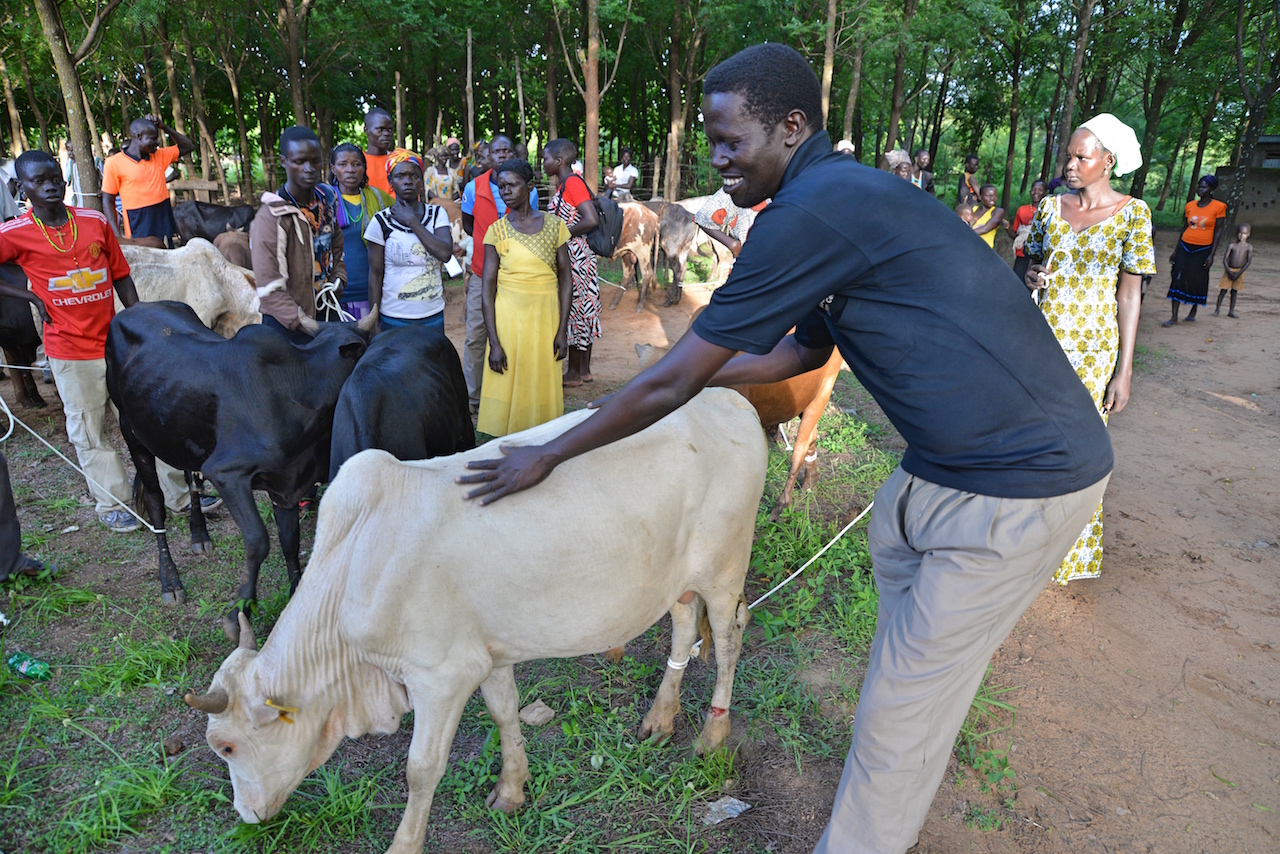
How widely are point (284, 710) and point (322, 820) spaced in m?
0.68

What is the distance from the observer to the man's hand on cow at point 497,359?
516 cm

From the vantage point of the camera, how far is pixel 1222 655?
388 cm

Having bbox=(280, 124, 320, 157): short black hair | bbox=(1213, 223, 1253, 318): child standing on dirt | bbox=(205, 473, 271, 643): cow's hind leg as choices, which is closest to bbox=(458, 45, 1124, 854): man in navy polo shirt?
bbox=(205, 473, 271, 643): cow's hind leg

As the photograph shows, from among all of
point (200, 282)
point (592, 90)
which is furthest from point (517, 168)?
point (592, 90)

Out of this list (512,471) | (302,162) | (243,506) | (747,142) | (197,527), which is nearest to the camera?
(747,142)

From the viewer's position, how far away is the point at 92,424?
4.63 m

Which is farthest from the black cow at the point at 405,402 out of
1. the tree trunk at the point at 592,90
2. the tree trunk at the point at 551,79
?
the tree trunk at the point at 551,79

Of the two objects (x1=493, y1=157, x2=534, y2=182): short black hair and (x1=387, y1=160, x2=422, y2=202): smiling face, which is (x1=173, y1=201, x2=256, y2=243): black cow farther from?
(x1=493, y1=157, x2=534, y2=182): short black hair

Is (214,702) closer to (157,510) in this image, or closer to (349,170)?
(157,510)

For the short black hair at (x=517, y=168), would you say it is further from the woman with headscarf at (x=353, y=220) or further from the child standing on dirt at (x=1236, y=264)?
the child standing on dirt at (x=1236, y=264)

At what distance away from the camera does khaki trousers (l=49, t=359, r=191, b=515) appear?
179 inches

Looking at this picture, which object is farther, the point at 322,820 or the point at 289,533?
the point at 289,533

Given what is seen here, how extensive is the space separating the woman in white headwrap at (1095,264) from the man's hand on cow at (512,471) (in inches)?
115

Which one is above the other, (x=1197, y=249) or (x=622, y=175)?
(x=622, y=175)
